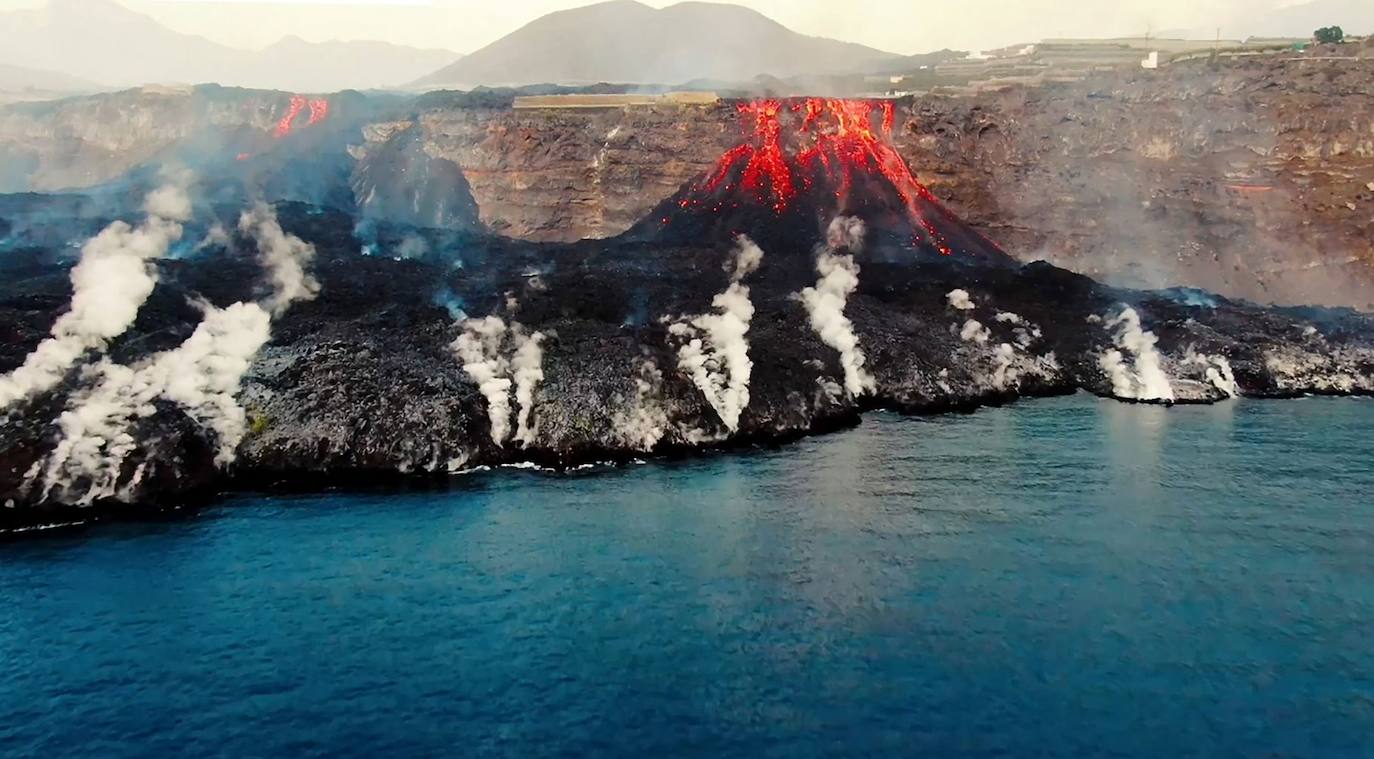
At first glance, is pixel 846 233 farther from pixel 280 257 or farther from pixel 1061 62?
pixel 1061 62

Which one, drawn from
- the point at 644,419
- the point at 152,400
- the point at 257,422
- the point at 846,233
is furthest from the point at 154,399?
the point at 846,233

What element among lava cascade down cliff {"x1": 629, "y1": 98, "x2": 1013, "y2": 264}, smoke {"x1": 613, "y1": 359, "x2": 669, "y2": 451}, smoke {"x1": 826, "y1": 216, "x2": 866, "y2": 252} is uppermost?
lava cascade down cliff {"x1": 629, "y1": 98, "x2": 1013, "y2": 264}

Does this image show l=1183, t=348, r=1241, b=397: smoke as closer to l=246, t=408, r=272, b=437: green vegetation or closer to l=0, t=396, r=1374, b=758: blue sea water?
l=0, t=396, r=1374, b=758: blue sea water

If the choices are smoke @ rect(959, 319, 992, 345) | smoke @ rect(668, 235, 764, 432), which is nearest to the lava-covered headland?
smoke @ rect(668, 235, 764, 432)

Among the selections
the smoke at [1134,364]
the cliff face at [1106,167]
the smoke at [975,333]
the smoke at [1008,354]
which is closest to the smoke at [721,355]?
the smoke at [1008,354]

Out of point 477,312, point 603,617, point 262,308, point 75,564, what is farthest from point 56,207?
point 603,617

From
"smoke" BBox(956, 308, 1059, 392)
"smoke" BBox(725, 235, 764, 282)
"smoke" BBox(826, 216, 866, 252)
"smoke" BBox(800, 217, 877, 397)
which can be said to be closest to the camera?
"smoke" BBox(800, 217, 877, 397)

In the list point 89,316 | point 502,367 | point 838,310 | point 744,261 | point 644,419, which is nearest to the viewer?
point 644,419
